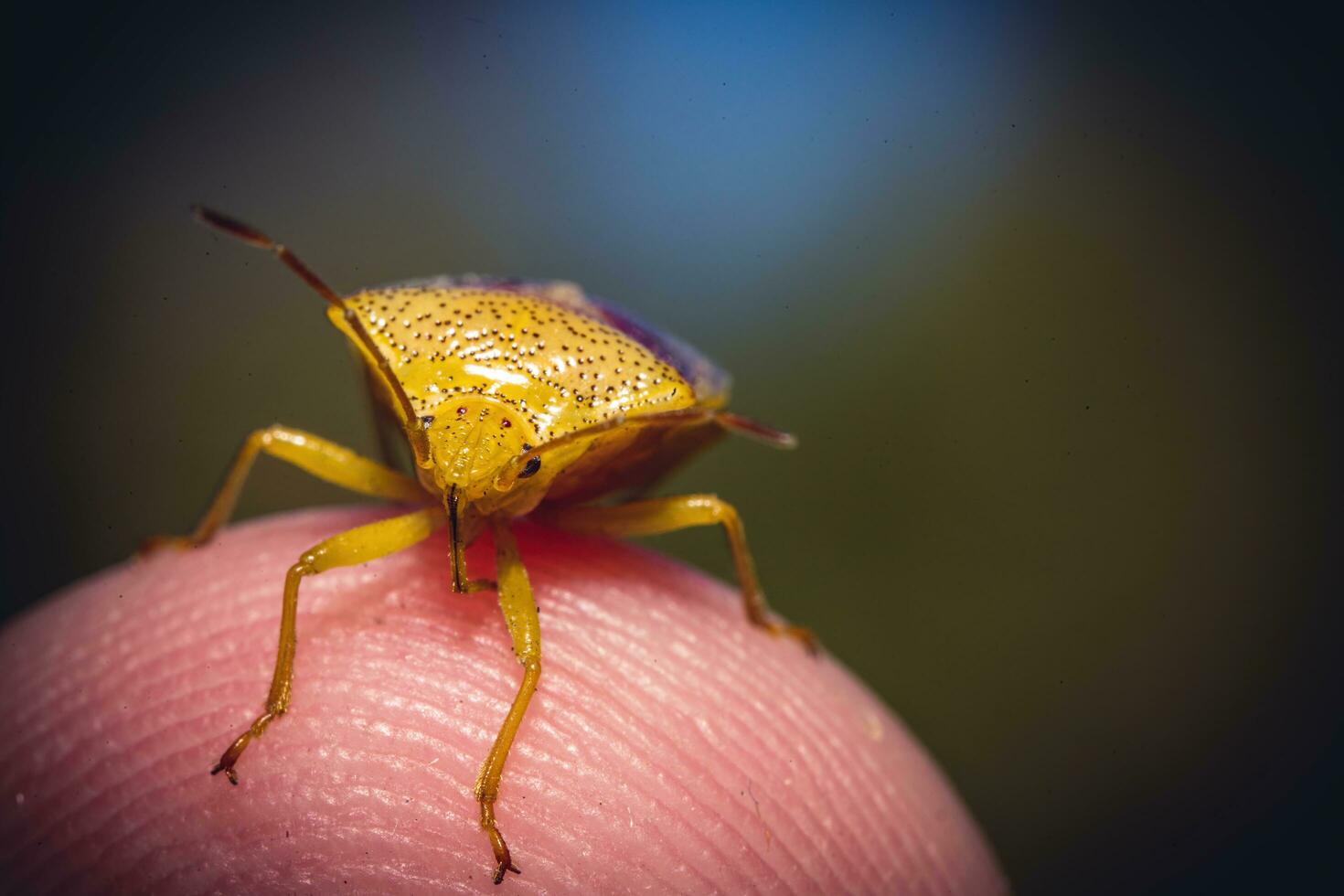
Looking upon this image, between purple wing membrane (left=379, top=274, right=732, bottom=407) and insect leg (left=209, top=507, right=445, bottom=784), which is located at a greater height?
purple wing membrane (left=379, top=274, right=732, bottom=407)

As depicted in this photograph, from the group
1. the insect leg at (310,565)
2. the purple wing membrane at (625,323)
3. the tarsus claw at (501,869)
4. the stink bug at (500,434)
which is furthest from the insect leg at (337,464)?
the tarsus claw at (501,869)

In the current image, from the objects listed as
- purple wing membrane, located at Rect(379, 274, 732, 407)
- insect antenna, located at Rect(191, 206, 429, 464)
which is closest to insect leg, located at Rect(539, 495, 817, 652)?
purple wing membrane, located at Rect(379, 274, 732, 407)

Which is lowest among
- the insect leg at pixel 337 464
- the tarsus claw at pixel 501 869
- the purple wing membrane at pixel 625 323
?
the tarsus claw at pixel 501 869

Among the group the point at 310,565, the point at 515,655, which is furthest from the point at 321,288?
the point at 515,655

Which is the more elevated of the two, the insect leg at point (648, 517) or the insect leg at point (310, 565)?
the insect leg at point (648, 517)

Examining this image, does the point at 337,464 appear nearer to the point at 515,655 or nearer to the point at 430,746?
the point at 515,655

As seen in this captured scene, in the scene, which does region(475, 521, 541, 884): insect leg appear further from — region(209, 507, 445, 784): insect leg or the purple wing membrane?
the purple wing membrane

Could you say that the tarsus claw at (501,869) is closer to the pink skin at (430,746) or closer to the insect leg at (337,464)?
the pink skin at (430,746)
